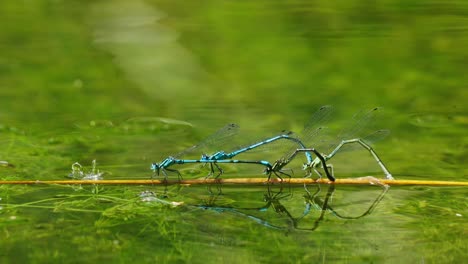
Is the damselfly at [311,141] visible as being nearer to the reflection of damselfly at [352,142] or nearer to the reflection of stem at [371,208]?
the reflection of damselfly at [352,142]

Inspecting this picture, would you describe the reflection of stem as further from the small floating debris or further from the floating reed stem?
the small floating debris

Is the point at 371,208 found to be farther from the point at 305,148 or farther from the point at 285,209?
the point at 305,148

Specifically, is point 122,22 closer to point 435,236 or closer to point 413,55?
point 413,55

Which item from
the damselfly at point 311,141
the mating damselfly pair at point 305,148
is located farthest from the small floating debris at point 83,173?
the damselfly at point 311,141

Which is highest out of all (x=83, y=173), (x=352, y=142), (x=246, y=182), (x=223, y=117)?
(x=223, y=117)

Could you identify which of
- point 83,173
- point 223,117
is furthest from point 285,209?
point 223,117

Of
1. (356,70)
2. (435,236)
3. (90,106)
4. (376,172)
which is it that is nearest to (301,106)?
(356,70)

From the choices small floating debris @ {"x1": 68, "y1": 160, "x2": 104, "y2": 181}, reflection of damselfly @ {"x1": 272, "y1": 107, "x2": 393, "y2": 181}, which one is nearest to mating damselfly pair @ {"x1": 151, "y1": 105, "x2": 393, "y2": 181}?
reflection of damselfly @ {"x1": 272, "y1": 107, "x2": 393, "y2": 181}
